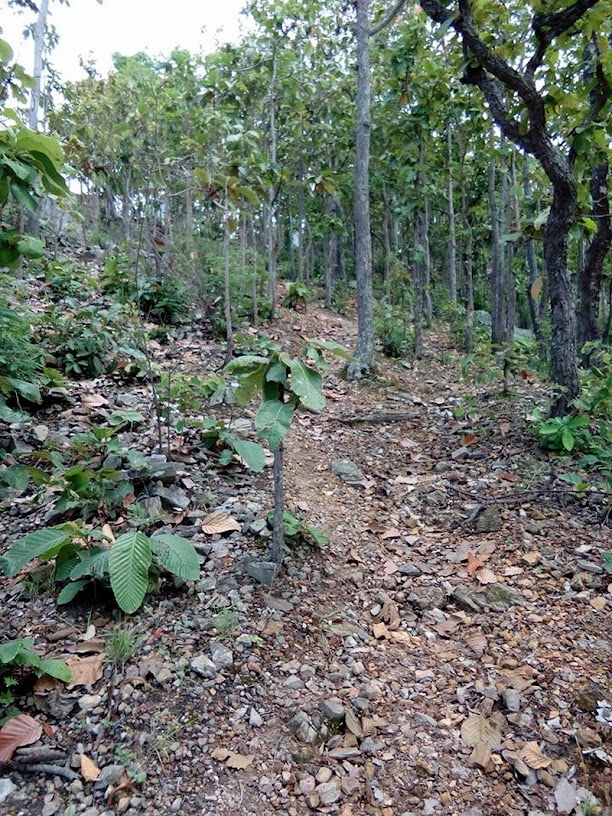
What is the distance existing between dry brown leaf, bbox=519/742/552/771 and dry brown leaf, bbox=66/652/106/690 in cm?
168

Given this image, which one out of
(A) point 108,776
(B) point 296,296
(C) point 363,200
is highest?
(C) point 363,200

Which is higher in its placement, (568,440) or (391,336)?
(391,336)

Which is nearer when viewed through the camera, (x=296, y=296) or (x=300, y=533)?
(x=300, y=533)

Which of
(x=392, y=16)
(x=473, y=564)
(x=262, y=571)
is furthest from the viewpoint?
(x=392, y=16)

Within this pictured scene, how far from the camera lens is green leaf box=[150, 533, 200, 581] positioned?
2.32 metres

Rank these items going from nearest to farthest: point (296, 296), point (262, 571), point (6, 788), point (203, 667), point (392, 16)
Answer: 1. point (6, 788)
2. point (203, 667)
3. point (262, 571)
4. point (392, 16)
5. point (296, 296)

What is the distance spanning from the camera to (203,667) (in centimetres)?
227

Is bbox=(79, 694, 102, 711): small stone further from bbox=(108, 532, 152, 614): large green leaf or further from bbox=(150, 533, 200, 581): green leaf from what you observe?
bbox=(150, 533, 200, 581): green leaf

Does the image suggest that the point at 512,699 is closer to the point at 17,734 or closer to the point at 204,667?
the point at 204,667

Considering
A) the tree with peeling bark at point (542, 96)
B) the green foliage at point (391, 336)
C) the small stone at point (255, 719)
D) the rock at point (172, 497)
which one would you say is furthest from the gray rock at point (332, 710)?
the green foliage at point (391, 336)

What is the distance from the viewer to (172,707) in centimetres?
210

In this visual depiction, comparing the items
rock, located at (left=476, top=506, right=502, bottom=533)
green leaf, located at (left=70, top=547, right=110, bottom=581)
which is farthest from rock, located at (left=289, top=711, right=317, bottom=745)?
rock, located at (left=476, top=506, right=502, bottom=533)

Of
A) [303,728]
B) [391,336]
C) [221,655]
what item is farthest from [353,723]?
[391,336]

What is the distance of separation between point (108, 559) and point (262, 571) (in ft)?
2.65
